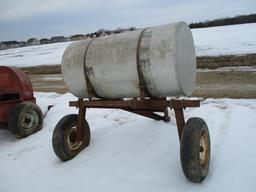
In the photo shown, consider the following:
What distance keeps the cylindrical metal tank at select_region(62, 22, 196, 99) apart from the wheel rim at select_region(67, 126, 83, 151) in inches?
24.1

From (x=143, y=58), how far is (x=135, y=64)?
5.3 inches

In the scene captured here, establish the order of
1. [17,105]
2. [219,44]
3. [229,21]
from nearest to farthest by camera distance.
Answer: [17,105] < [219,44] < [229,21]

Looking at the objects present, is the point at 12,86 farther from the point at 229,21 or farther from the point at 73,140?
the point at 229,21

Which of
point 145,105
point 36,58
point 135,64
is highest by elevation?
point 135,64

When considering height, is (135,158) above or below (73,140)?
below

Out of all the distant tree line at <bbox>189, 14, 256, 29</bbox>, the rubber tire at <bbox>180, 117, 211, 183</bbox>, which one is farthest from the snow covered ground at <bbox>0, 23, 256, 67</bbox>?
the rubber tire at <bbox>180, 117, 211, 183</bbox>

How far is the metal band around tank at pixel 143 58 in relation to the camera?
13.1 feet

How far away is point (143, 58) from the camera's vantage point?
400 centimetres

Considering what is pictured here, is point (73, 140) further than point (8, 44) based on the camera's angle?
No

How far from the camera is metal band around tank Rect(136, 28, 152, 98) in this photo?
13.1ft

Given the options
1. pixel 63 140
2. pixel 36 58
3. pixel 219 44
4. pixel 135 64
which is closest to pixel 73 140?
pixel 63 140

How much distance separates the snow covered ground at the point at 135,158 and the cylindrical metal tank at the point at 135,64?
0.84m

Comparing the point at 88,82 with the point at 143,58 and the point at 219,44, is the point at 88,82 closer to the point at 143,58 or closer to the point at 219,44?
the point at 143,58

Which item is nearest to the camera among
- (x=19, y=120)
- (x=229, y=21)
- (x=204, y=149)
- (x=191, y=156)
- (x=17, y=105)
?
(x=191, y=156)
